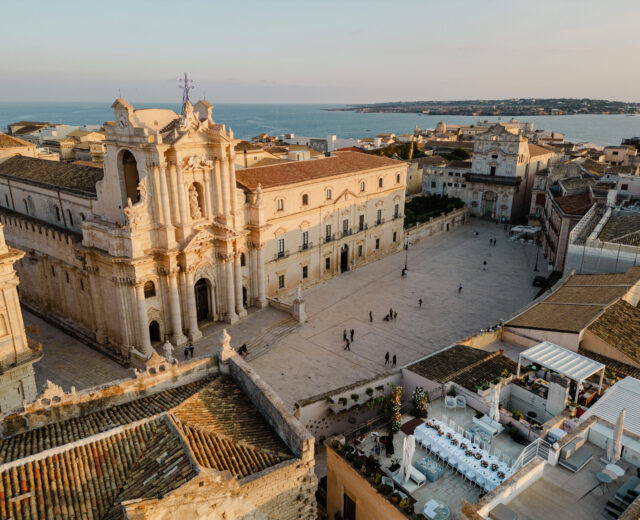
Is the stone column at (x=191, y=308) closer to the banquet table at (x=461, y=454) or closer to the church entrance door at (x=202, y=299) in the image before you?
the church entrance door at (x=202, y=299)

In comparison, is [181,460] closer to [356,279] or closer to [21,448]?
[21,448]

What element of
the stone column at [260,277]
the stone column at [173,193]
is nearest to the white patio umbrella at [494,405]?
the stone column at [173,193]

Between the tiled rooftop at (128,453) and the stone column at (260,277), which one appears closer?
the tiled rooftop at (128,453)

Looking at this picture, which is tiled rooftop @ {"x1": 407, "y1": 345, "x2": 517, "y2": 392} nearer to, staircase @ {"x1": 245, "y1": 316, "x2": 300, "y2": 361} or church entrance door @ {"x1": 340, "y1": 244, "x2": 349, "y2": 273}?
staircase @ {"x1": 245, "y1": 316, "x2": 300, "y2": 361}

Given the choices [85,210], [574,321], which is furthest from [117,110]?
[574,321]

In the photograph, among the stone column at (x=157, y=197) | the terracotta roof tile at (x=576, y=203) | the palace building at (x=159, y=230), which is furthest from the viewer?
the terracotta roof tile at (x=576, y=203)

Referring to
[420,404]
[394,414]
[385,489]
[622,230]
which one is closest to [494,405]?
[420,404]
